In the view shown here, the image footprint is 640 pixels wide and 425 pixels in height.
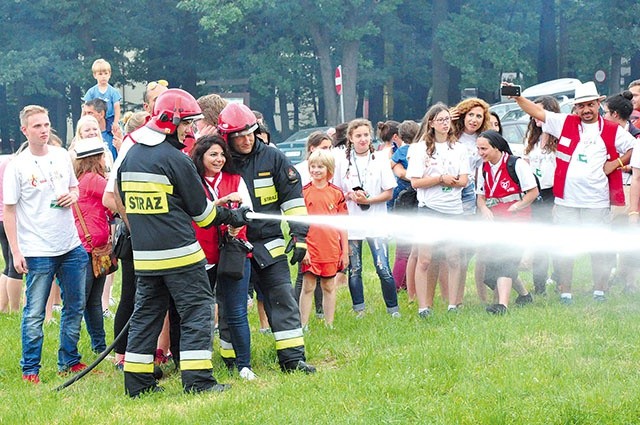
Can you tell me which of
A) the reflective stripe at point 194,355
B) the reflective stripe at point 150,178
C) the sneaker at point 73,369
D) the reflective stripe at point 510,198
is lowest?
the sneaker at point 73,369

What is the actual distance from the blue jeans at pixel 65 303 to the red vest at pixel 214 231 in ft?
3.33

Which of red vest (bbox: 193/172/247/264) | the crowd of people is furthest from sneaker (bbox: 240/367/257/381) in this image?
red vest (bbox: 193/172/247/264)

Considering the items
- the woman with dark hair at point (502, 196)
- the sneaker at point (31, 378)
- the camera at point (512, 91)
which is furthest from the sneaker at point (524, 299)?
the sneaker at point (31, 378)

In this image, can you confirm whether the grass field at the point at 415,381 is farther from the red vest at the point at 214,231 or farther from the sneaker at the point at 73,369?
the red vest at the point at 214,231

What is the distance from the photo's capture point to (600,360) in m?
6.52

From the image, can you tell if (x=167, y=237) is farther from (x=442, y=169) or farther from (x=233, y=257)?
(x=442, y=169)

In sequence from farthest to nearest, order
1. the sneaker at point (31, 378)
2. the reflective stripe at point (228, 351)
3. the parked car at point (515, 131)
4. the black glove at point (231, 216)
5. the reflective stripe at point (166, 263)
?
1. the parked car at point (515, 131)
2. the reflective stripe at point (228, 351)
3. the sneaker at point (31, 378)
4. the black glove at point (231, 216)
5. the reflective stripe at point (166, 263)

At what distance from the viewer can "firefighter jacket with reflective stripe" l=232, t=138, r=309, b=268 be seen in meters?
6.93

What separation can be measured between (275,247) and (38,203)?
1767mm

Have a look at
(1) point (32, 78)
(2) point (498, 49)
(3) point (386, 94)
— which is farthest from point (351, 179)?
(3) point (386, 94)

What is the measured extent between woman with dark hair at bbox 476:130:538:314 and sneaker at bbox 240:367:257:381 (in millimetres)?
2454

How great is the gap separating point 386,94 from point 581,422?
3662cm

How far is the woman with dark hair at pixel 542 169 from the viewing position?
923 centimetres

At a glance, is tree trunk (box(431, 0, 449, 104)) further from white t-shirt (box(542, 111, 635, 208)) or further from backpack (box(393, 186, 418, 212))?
white t-shirt (box(542, 111, 635, 208))
